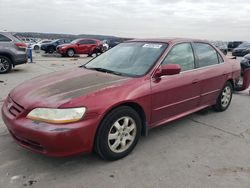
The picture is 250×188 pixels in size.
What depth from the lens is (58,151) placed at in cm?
293

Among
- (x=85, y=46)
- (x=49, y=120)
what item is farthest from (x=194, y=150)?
(x=85, y=46)

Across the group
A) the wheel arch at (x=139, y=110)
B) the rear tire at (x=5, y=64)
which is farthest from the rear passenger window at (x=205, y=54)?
the rear tire at (x=5, y=64)

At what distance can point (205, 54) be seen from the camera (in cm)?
496

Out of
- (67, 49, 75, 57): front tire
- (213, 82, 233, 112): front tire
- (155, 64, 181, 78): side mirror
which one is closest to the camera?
(155, 64, 181, 78): side mirror

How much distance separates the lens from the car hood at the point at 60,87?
121 inches

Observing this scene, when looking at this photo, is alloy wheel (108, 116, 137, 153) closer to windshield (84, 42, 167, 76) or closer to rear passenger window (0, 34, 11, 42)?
windshield (84, 42, 167, 76)

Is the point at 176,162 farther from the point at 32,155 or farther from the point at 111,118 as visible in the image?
the point at 32,155

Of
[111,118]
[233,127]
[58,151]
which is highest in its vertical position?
[111,118]

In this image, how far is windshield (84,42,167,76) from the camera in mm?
3900

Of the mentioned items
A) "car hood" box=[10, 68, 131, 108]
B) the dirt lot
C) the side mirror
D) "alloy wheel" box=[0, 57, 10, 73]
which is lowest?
the dirt lot

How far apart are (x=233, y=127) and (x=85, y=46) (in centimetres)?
1872

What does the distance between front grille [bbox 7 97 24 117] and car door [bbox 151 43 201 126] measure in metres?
1.70

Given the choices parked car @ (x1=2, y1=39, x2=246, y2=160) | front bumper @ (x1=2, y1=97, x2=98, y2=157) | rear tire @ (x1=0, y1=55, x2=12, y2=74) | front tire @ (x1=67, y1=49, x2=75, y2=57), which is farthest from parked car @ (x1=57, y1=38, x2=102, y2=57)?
front bumper @ (x1=2, y1=97, x2=98, y2=157)

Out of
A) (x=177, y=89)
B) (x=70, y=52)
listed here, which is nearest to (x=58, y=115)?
(x=177, y=89)
